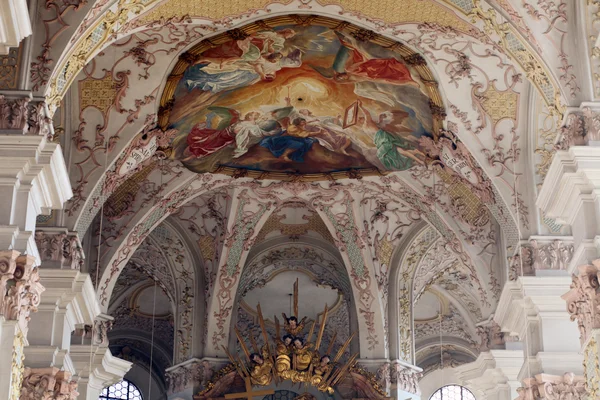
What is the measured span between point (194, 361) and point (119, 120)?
19.7 feet

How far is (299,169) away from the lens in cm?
1934

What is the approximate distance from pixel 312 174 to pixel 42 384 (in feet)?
22.4

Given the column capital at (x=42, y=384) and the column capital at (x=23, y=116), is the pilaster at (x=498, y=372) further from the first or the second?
the column capital at (x=23, y=116)

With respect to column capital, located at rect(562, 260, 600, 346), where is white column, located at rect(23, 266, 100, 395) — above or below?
above

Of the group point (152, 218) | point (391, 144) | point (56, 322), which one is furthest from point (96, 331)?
point (391, 144)

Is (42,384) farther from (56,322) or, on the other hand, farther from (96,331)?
(96,331)

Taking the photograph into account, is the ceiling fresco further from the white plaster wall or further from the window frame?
the window frame

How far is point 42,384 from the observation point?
13.9m

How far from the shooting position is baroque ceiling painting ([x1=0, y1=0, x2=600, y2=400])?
12680mm

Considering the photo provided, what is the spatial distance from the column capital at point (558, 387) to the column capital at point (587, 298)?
2.45 meters

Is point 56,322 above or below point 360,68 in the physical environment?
below

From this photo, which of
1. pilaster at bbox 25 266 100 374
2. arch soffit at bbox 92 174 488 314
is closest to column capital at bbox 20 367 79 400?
pilaster at bbox 25 266 100 374

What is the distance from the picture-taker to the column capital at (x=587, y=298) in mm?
11484

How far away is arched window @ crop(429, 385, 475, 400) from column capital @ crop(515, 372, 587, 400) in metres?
12.7
